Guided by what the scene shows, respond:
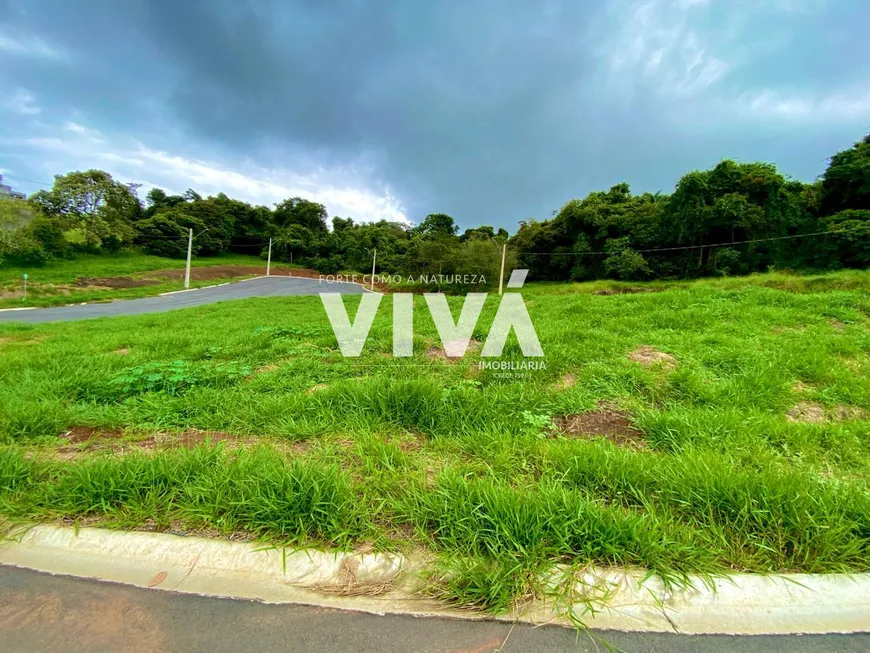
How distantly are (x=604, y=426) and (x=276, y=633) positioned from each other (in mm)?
2342

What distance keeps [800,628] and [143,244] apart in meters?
49.3

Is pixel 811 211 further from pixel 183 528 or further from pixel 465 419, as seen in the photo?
pixel 183 528

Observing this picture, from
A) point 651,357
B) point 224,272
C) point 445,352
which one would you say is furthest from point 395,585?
point 224,272

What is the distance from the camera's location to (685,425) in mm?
2322

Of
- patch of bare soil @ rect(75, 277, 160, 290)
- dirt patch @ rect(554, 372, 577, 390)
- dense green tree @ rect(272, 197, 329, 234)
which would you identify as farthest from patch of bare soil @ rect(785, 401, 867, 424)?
dense green tree @ rect(272, 197, 329, 234)

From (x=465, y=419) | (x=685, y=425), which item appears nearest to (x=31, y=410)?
(x=465, y=419)

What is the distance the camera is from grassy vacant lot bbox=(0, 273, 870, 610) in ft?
4.59

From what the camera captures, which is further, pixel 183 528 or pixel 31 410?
pixel 31 410

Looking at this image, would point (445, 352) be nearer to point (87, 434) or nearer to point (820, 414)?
point (87, 434)

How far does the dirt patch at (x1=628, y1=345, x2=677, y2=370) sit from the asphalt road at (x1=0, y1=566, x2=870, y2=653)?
8.96ft

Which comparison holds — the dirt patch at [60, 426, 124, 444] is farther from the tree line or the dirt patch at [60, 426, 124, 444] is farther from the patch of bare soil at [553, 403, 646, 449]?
the tree line

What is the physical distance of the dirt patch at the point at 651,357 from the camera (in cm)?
359

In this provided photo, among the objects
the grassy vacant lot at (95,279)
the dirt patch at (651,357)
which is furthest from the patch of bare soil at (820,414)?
the grassy vacant lot at (95,279)

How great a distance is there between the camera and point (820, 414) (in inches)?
105
